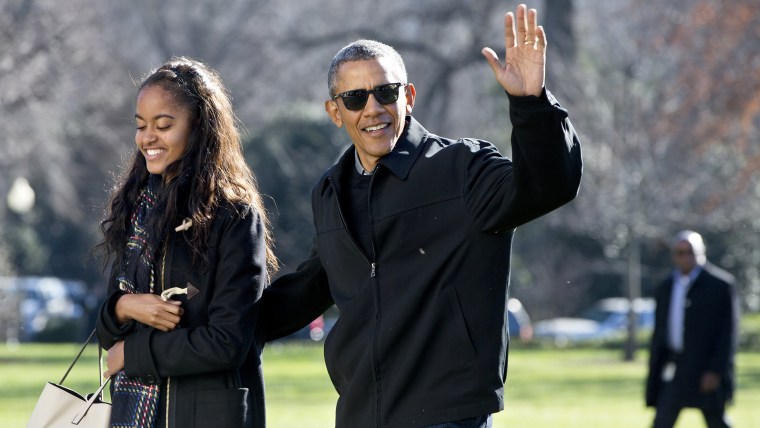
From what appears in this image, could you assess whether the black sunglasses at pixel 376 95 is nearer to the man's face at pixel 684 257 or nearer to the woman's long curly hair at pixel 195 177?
the woman's long curly hair at pixel 195 177

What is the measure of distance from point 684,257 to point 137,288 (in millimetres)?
7371

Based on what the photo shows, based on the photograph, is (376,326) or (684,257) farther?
(684,257)

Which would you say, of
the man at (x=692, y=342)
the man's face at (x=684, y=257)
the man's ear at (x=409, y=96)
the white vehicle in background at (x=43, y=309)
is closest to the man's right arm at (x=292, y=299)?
the man's ear at (x=409, y=96)

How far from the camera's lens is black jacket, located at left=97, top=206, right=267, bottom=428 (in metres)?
4.73

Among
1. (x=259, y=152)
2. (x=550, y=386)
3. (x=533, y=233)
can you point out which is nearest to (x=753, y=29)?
(x=550, y=386)

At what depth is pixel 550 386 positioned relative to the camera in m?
22.9

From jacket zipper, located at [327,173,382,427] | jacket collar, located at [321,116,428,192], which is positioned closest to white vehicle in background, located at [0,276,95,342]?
jacket collar, located at [321,116,428,192]

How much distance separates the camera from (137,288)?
491cm

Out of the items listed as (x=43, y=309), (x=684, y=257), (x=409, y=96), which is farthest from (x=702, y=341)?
(x=43, y=309)

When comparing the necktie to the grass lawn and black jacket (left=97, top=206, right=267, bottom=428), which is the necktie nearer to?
the grass lawn

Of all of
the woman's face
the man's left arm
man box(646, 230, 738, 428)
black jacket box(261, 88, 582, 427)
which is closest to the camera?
the man's left arm

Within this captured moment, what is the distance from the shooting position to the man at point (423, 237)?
423 centimetres

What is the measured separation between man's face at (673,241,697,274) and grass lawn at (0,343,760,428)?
4.45m

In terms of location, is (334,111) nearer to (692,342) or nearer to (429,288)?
(429,288)
